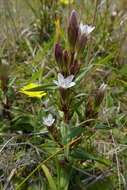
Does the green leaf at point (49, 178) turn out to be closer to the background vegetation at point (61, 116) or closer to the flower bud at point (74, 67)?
the background vegetation at point (61, 116)

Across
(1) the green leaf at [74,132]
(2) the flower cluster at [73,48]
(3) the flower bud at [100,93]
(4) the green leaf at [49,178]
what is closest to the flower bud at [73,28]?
(2) the flower cluster at [73,48]

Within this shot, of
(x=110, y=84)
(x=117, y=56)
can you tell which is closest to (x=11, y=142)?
(x=110, y=84)

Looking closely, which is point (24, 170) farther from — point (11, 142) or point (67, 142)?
point (67, 142)

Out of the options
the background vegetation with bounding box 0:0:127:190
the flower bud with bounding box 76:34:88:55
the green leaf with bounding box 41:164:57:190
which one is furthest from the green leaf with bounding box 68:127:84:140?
the flower bud with bounding box 76:34:88:55

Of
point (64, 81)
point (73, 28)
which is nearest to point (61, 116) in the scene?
point (64, 81)


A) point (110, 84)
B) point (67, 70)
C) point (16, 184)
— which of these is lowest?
point (16, 184)

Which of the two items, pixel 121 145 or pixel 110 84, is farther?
pixel 110 84

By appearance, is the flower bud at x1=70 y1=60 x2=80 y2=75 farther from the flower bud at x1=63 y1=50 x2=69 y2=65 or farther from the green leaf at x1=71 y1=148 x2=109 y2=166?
the green leaf at x1=71 y1=148 x2=109 y2=166
